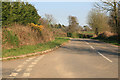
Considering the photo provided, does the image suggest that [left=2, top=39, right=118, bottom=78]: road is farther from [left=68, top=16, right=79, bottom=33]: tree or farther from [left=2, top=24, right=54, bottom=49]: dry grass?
[left=68, top=16, right=79, bottom=33]: tree

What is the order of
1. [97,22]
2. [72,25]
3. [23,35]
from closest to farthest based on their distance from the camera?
[23,35] < [97,22] < [72,25]

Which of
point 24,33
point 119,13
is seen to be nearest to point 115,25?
point 119,13

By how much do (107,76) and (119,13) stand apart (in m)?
32.0

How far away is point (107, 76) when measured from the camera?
6707 mm

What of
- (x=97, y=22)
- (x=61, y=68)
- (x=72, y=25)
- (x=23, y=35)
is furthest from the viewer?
(x=72, y=25)

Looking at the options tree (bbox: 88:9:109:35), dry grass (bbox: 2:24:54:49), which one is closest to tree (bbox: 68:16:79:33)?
tree (bbox: 88:9:109:35)

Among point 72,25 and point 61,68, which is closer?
point 61,68

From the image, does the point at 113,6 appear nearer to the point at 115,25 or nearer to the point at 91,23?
the point at 115,25

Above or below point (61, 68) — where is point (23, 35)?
above

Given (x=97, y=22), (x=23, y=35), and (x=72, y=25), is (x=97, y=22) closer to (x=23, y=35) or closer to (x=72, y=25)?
(x=72, y=25)

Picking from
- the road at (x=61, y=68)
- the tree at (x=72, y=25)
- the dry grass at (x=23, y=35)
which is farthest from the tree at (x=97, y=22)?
the road at (x=61, y=68)

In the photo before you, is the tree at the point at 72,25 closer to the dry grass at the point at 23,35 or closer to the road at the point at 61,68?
the dry grass at the point at 23,35

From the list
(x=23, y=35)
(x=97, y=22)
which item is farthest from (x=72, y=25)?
(x=23, y=35)

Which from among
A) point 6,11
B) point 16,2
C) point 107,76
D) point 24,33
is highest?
point 16,2
